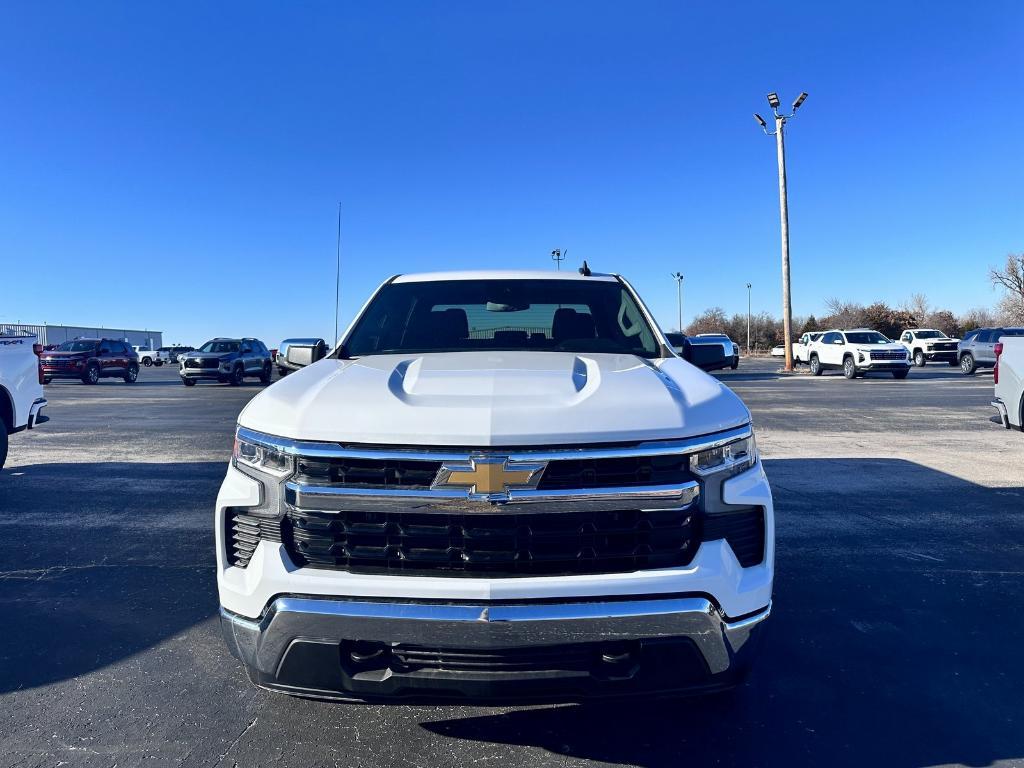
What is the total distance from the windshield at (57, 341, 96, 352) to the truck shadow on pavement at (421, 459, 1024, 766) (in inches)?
1043

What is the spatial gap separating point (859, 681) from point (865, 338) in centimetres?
2577

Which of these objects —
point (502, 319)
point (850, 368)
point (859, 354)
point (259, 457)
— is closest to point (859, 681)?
point (502, 319)

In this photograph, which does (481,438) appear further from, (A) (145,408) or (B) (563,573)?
(A) (145,408)

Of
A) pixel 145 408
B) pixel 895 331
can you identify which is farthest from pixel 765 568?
pixel 895 331

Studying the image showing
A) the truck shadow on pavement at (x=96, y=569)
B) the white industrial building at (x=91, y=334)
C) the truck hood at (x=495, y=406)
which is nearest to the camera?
the truck hood at (x=495, y=406)

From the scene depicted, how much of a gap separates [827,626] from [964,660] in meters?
0.58

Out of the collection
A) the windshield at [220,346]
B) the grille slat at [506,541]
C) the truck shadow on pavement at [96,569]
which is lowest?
the truck shadow on pavement at [96,569]

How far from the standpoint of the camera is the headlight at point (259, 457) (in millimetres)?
2217

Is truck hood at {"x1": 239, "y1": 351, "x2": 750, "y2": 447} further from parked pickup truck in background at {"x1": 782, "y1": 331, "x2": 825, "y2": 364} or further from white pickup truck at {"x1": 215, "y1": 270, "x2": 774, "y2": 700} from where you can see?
parked pickup truck in background at {"x1": 782, "y1": 331, "x2": 825, "y2": 364}

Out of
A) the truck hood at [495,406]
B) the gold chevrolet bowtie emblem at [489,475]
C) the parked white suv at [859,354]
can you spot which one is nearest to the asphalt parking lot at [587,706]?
the gold chevrolet bowtie emblem at [489,475]

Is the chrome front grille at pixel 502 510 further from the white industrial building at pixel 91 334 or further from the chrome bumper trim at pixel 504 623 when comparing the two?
the white industrial building at pixel 91 334

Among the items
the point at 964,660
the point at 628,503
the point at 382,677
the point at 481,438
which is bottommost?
the point at 964,660

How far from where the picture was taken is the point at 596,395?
2.35 meters

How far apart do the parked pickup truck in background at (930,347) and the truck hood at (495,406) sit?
34.7 m
